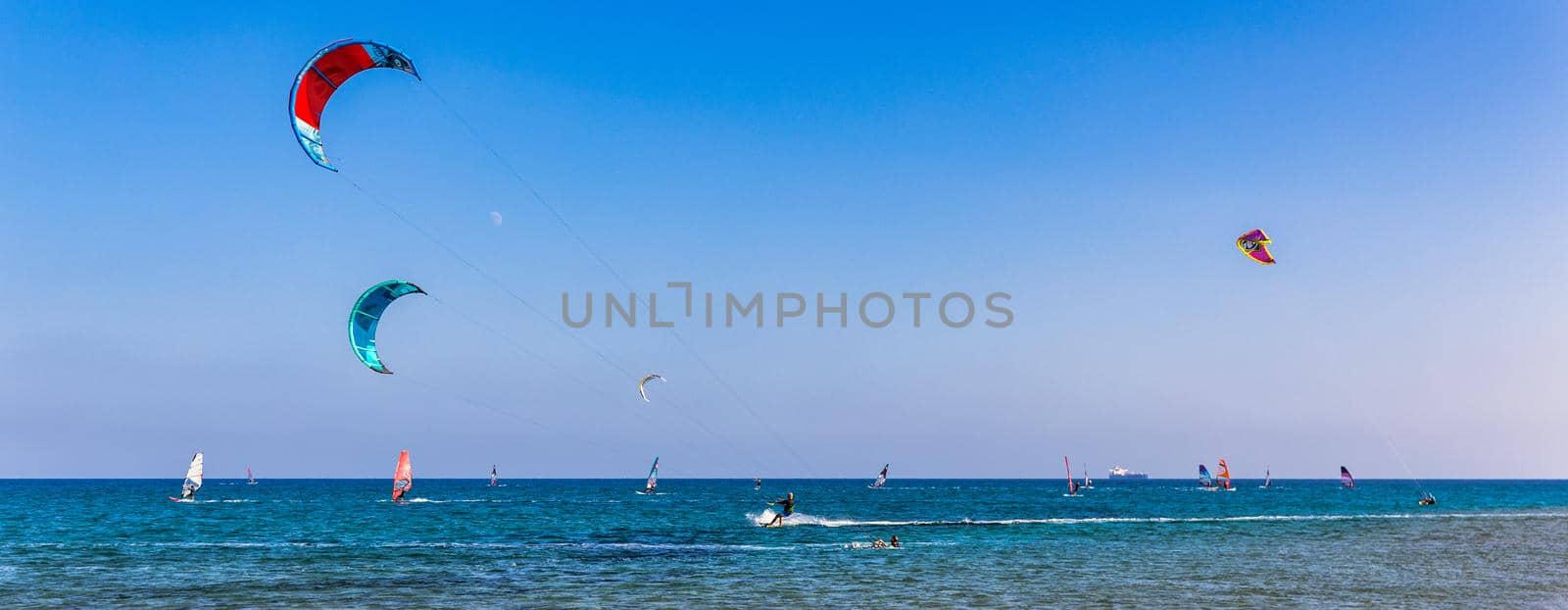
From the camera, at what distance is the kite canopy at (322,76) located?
20.2 m

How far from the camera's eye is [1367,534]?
42.2m

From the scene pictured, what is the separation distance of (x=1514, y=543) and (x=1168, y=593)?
22.1 m

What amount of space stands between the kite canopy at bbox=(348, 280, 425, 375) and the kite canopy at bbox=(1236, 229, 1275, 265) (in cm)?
2313

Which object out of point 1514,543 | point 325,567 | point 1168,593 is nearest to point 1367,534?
point 1514,543

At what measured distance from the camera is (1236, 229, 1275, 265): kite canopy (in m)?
32.2

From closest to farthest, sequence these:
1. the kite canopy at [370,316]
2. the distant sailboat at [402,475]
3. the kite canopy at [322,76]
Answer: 1. the kite canopy at [322,76]
2. the kite canopy at [370,316]
3. the distant sailboat at [402,475]

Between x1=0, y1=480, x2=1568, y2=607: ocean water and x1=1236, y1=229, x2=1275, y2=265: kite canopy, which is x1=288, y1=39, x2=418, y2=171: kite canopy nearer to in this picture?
x1=0, y1=480, x2=1568, y2=607: ocean water

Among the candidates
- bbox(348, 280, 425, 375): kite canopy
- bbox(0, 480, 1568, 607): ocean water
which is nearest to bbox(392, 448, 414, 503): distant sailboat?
bbox(0, 480, 1568, 607): ocean water

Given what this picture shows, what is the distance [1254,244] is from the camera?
32562 mm

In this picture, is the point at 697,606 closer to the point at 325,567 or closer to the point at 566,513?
the point at 325,567

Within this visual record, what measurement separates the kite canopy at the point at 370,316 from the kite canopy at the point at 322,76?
4.32 m

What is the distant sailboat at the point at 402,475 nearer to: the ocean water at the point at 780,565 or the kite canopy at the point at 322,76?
the ocean water at the point at 780,565

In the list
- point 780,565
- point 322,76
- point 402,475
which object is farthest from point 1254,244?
point 402,475

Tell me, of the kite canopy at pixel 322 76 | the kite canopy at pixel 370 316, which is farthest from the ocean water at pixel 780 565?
the kite canopy at pixel 322 76
